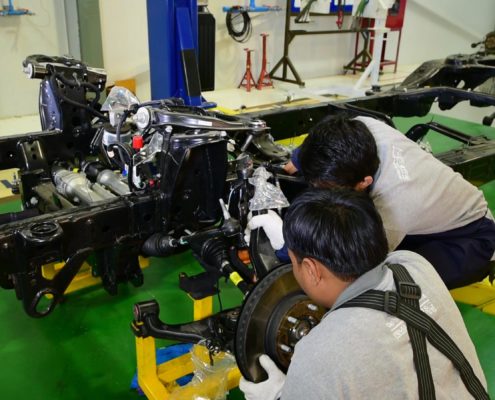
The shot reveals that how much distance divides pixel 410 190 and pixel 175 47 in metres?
3.19

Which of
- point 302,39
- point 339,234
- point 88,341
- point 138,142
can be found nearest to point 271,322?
point 339,234

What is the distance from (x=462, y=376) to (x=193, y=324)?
42.1 inches

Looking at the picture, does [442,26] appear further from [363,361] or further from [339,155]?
[363,361]

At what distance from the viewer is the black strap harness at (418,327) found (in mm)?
1022

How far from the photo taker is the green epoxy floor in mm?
2156

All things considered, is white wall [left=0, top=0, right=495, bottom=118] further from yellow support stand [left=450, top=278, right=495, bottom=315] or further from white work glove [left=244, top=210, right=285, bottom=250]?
yellow support stand [left=450, top=278, right=495, bottom=315]

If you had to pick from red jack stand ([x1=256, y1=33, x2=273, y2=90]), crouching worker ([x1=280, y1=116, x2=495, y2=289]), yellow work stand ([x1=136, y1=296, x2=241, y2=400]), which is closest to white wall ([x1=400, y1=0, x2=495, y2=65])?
red jack stand ([x1=256, y1=33, x2=273, y2=90])

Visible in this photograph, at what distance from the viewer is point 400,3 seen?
869 cm

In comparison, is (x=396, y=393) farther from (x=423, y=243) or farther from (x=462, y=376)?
(x=423, y=243)

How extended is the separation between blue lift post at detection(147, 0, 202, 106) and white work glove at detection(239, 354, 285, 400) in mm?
3279

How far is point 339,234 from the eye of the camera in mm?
1165

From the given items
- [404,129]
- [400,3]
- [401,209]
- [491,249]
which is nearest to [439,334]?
[401,209]

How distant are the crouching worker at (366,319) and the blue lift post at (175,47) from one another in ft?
11.2

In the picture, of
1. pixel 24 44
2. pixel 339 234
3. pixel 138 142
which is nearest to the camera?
pixel 339 234
